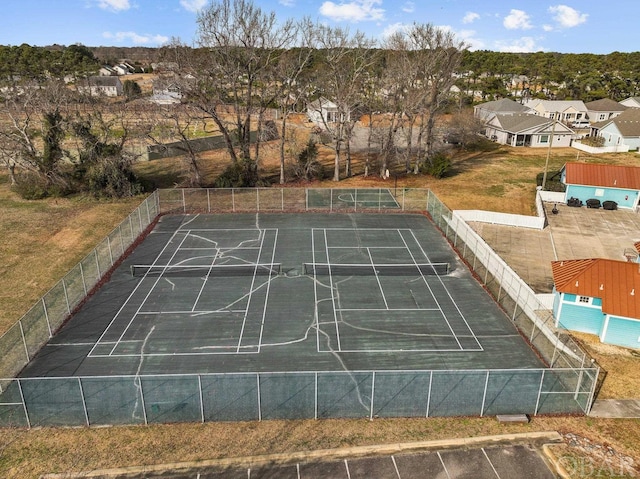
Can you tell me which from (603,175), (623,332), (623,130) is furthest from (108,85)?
(623,332)

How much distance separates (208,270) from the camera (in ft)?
89.7

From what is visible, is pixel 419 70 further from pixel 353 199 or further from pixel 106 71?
pixel 106 71

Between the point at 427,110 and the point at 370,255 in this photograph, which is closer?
the point at 370,255

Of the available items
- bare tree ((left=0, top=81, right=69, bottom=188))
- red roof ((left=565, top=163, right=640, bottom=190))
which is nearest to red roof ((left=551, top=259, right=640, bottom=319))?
red roof ((left=565, top=163, right=640, bottom=190))

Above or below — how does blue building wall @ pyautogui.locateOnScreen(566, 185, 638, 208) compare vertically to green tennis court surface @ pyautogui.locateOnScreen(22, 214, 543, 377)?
above

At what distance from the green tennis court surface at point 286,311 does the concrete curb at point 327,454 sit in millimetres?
3553

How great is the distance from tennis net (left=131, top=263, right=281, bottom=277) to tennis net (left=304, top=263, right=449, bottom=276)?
7.54 ft

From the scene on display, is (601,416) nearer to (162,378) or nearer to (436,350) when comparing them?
(436,350)

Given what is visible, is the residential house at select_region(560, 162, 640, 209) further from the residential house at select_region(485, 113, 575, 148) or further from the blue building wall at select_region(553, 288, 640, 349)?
the residential house at select_region(485, 113, 575, 148)

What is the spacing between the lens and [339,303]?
23734 mm

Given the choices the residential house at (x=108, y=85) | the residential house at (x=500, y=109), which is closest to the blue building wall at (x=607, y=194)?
the residential house at (x=500, y=109)

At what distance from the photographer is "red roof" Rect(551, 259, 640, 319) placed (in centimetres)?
2055

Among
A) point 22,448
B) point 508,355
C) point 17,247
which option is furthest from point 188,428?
point 17,247

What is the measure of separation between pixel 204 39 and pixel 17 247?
22421 millimetres
